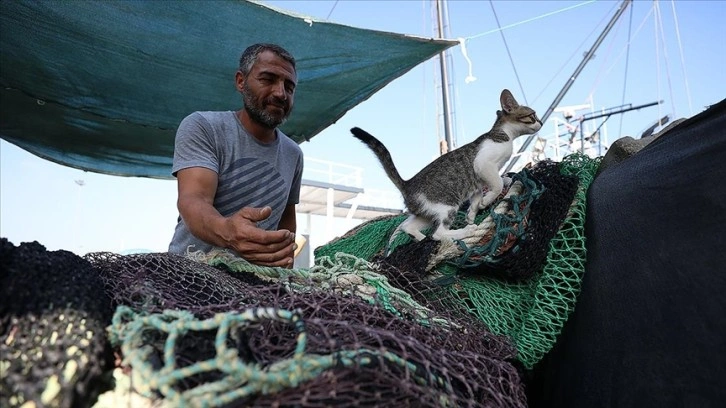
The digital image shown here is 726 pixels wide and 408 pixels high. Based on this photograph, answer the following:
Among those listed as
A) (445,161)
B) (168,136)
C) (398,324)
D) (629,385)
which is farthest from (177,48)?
(629,385)

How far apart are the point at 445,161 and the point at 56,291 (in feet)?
5.69

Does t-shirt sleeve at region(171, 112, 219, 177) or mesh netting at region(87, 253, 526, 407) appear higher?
t-shirt sleeve at region(171, 112, 219, 177)

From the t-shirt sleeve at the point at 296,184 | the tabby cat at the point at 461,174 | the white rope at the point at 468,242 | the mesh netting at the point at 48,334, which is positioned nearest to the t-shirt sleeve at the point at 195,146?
the t-shirt sleeve at the point at 296,184

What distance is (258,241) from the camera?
0.98 meters

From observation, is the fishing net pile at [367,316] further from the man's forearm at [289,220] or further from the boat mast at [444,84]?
the boat mast at [444,84]

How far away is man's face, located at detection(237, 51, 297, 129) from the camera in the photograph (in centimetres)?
174

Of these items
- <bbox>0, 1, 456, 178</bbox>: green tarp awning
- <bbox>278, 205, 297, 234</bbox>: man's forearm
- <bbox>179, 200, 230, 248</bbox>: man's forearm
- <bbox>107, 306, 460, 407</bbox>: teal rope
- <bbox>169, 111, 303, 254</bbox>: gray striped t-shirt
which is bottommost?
<bbox>107, 306, 460, 407</bbox>: teal rope

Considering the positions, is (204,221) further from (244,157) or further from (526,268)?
(526,268)

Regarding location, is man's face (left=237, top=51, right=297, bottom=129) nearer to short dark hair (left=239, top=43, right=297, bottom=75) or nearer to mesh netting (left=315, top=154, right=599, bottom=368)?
short dark hair (left=239, top=43, right=297, bottom=75)

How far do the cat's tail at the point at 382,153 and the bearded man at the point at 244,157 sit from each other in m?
0.30

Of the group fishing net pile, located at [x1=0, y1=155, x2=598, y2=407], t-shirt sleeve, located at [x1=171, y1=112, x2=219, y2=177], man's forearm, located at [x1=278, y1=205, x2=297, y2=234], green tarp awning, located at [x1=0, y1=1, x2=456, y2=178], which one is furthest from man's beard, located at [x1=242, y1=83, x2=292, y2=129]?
green tarp awning, located at [x1=0, y1=1, x2=456, y2=178]

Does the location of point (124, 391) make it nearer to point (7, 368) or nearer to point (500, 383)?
point (7, 368)

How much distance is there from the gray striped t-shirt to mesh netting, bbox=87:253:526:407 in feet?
2.47

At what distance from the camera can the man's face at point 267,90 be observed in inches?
68.4
